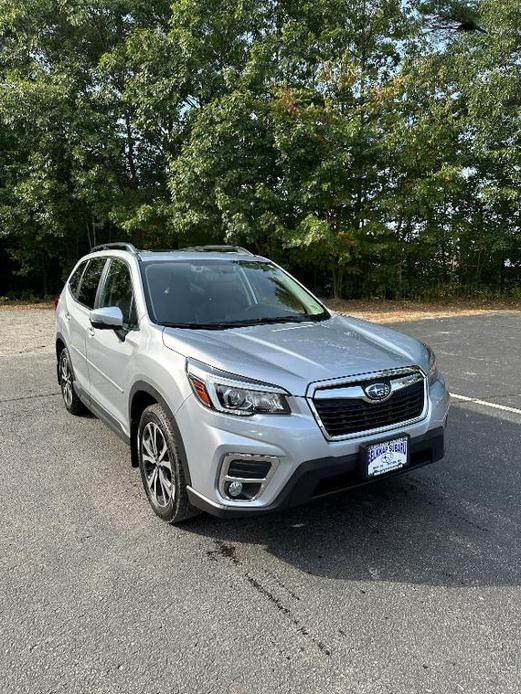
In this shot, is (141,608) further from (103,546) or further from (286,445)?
(286,445)

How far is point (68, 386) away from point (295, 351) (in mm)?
3213

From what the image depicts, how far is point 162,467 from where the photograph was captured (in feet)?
10.5

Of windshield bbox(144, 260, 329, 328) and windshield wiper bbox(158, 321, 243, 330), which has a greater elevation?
windshield bbox(144, 260, 329, 328)

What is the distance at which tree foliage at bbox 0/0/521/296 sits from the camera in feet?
48.2

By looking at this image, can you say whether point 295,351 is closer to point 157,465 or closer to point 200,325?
point 200,325

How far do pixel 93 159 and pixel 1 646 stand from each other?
54.5 ft

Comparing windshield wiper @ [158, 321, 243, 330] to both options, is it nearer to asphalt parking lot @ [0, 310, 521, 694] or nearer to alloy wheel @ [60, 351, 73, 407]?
asphalt parking lot @ [0, 310, 521, 694]

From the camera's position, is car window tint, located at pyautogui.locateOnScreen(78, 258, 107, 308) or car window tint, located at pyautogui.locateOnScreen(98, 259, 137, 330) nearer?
car window tint, located at pyautogui.locateOnScreen(98, 259, 137, 330)

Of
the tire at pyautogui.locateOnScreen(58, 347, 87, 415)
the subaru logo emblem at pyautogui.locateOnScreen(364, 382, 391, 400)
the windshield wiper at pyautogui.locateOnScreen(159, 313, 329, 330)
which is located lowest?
the tire at pyautogui.locateOnScreen(58, 347, 87, 415)

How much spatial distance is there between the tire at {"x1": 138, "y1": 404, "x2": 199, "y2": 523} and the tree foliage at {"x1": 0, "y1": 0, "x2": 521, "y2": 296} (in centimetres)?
1161

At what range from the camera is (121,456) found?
430 cm

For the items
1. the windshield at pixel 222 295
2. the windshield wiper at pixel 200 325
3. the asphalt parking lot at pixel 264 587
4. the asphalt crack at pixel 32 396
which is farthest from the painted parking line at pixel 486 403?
the asphalt crack at pixel 32 396

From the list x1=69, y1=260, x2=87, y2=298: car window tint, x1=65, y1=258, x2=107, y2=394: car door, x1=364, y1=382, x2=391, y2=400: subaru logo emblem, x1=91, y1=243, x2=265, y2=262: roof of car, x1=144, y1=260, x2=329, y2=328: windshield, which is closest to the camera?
x1=364, y1=382, x2=391, y2=400: subaru logo emblem

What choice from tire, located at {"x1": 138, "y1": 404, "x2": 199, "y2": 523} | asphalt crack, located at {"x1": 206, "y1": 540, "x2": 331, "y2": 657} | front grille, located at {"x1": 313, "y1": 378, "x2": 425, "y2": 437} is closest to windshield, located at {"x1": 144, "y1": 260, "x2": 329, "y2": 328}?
tire, located at {"x1": 138, "y1": 404, "x2": 199, "y2": 523}
